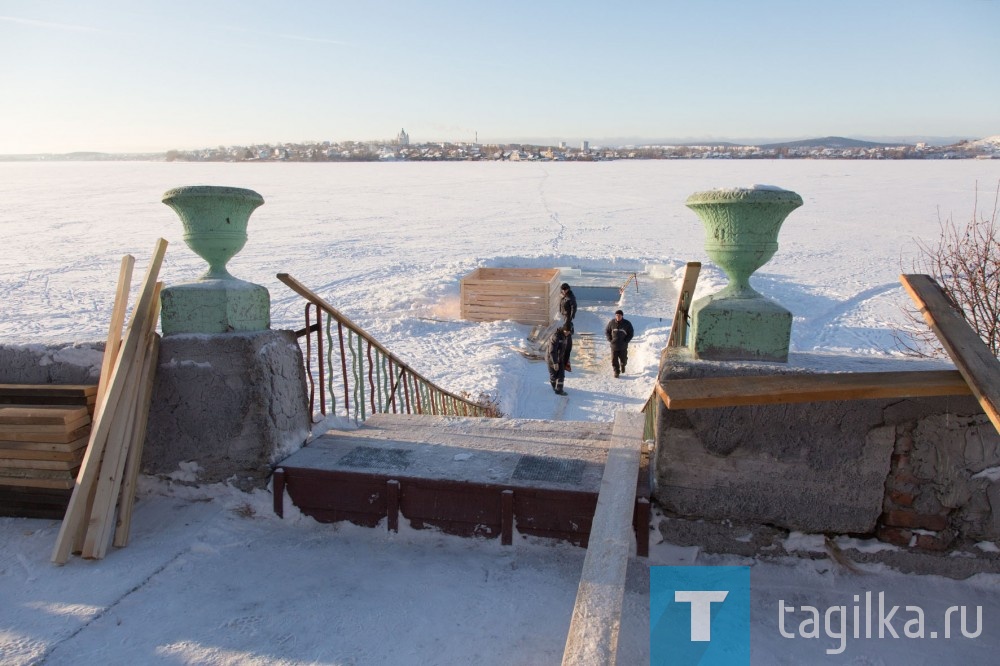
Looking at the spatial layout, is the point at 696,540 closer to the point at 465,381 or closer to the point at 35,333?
the point at 465,381

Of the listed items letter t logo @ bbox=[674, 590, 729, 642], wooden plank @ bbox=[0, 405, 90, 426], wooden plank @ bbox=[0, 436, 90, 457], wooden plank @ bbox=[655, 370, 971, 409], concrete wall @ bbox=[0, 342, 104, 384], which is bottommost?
letter t logo @ bbox=[674, 590, 729, 642]

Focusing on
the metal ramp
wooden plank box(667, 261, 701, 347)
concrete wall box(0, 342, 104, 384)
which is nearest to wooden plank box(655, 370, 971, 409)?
the metal ramp

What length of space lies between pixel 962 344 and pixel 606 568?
65.2 inches

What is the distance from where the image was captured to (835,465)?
8.80 feet

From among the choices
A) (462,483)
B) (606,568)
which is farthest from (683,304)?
(606,568)

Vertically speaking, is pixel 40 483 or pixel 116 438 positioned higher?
pixel 116 438

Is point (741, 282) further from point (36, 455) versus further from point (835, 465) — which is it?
point (36, 455)

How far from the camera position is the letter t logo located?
2.40m

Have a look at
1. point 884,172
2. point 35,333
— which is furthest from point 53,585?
point 884,172

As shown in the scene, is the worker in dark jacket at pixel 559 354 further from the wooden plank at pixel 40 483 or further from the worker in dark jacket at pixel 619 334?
the wooden plank at pixel 40 483

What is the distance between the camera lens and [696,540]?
2.86 metres

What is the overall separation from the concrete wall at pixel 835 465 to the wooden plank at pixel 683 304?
2.05ft

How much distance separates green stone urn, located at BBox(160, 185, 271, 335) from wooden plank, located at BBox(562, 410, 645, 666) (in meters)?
2.11

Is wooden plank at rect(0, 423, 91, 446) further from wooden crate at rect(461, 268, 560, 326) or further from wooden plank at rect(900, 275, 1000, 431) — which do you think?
wooden crate at rect(461, 268, 560, 326)
